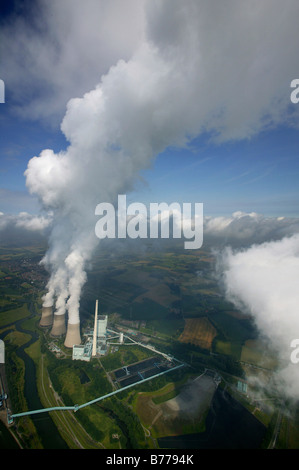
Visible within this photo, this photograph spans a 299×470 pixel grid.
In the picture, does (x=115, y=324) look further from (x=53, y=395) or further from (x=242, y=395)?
(x=242, y=395)

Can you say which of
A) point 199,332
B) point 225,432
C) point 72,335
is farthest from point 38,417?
point 199,332

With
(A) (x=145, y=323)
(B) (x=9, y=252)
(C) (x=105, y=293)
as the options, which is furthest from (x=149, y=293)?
(B) (x=9, y=252)

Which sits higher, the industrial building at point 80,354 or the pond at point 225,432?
the industrial building at point 80,354

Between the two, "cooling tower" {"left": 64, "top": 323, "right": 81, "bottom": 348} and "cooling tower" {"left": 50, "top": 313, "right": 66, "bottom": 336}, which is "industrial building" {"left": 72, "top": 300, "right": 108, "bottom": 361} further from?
"cooling tower" {"left": 50, "top": 313, "right": 66, "bottom": 336}

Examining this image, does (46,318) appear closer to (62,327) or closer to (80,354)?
(62,327)

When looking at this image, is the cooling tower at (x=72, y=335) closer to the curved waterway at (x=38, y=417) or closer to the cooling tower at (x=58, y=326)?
the cooling tower at (x=58, y=326)

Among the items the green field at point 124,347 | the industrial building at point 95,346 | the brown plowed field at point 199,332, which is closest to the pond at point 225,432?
the green field at point 124,347
